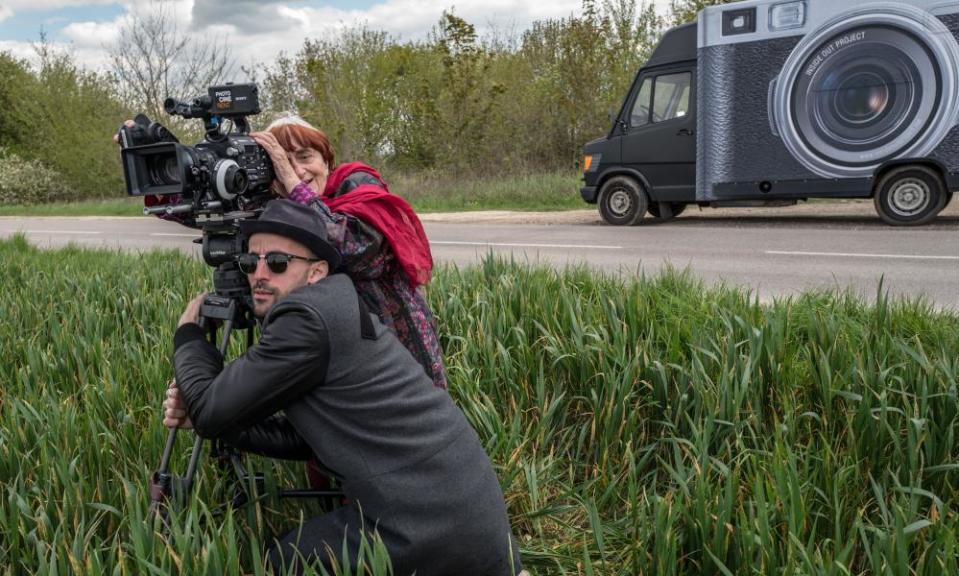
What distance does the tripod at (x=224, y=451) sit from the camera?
231cm

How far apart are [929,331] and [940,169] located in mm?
8104

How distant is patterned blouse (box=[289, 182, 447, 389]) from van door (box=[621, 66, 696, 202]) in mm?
9792

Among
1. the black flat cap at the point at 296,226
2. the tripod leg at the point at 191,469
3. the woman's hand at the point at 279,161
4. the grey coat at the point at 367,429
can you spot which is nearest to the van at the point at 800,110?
the woman's hand at the point at 279,161

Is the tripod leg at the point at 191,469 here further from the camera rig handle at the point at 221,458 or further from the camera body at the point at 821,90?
the camera body at the point at 821,90

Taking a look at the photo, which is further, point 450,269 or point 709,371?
point 450,269

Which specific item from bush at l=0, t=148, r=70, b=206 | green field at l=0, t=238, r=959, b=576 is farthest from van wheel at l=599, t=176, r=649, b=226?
bush at l=0, t=148, r=70, b=206

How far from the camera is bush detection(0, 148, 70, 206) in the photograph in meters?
32.8

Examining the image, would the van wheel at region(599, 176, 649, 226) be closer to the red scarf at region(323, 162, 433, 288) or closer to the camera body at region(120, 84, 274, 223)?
the red scarf at region(323, 162, 433, 288)

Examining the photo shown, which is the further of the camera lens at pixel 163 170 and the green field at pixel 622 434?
the camera lens at pixel 163 170

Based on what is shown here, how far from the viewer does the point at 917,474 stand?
2609mm

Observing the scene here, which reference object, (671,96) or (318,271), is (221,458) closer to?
(318,271)

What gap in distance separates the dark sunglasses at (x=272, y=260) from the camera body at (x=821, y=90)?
10007mm

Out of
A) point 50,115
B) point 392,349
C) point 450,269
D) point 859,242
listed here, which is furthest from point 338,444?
point 50,115

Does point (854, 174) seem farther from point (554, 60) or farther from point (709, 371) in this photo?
point (554, 60)
